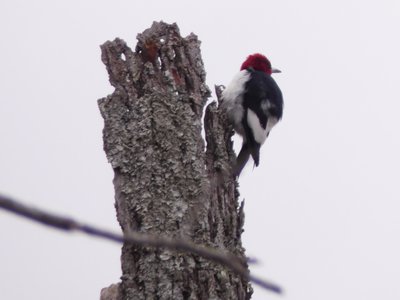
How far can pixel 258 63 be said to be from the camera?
5.91 meters

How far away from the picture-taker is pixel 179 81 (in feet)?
10.1

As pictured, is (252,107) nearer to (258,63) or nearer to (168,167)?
(258,63)

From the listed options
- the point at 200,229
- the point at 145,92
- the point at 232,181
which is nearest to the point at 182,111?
the point at 145,92

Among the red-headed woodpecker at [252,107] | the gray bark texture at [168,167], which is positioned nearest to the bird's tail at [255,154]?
the red-headed woodpecker at [252,107]

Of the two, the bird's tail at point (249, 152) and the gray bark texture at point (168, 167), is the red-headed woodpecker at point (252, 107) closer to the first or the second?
the bird's tail at point (249, 152)

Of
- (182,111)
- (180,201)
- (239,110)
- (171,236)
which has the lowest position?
(171,236)

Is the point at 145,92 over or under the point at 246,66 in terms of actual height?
under

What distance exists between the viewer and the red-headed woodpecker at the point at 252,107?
4.51m

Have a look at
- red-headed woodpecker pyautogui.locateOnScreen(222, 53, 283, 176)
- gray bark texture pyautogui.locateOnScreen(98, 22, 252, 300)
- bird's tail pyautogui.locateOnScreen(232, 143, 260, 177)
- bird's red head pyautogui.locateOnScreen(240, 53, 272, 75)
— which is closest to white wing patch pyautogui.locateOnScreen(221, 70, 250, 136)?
red-headed woodpecker pyautogui.locateOnScreen(222, 53, 283, 176)

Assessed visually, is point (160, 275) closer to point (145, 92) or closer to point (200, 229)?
point (200, 229)

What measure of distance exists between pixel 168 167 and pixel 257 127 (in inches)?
80.9

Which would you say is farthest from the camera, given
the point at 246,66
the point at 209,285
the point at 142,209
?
the point at 246,66

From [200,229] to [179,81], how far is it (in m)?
0.78

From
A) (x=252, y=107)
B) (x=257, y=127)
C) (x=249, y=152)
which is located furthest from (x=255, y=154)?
(x=252, y=107)
